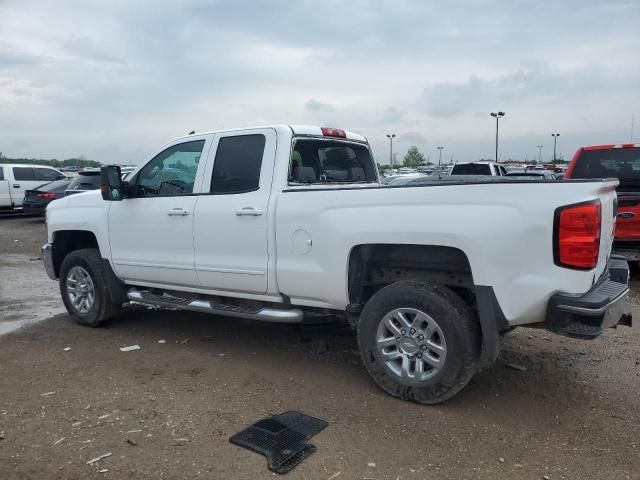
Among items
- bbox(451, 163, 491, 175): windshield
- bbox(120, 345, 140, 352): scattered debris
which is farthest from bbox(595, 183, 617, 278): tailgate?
bbox(451, 163, 491, 175): windshield

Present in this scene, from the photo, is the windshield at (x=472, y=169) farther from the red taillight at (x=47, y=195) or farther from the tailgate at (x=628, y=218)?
the red taillight at (x=47, y=195)

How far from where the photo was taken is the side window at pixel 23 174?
19.1m

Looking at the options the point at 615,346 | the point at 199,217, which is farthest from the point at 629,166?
the point at 199,217

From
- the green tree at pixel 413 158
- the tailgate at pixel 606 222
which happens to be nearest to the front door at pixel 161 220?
the tailgate at pixel 606 222

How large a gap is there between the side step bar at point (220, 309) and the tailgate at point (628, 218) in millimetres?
5276

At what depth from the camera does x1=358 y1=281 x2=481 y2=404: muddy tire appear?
12.4 ft

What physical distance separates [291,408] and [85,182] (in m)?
13.5

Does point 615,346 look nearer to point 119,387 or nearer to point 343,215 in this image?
point 343,215

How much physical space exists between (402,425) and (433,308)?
79 centimetres

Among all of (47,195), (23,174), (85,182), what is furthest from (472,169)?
Result: (23,174)

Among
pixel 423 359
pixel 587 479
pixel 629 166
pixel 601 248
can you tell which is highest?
pixel 629 166

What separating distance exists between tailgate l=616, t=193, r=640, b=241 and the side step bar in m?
5.28

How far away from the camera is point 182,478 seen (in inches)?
122

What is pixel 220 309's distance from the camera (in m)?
4.98
